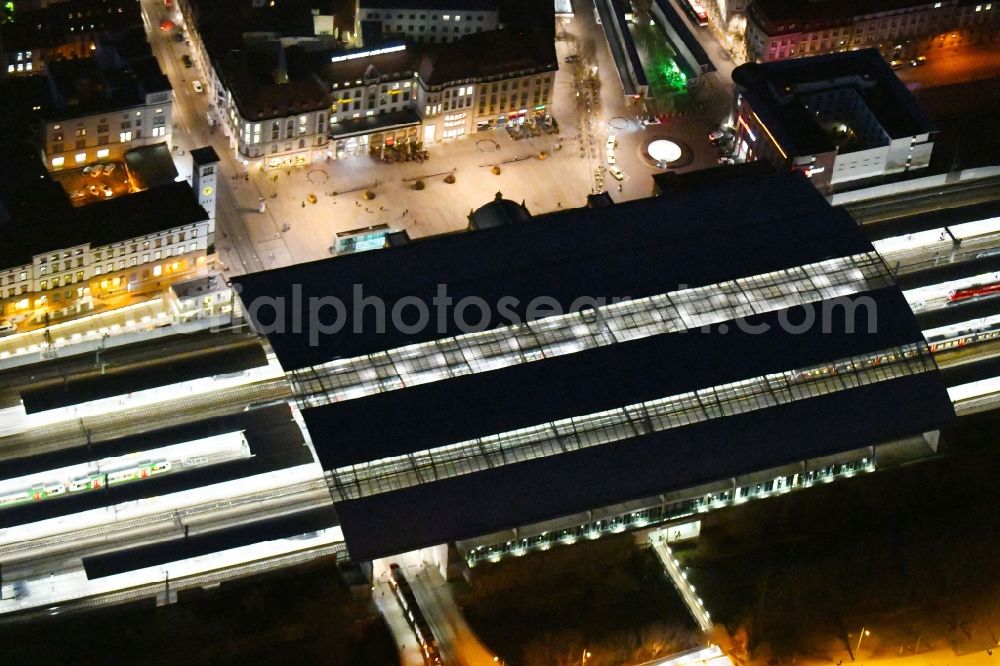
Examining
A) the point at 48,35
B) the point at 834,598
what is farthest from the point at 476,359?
the point at 48,35

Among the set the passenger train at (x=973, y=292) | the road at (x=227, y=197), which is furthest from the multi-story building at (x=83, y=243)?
the passenger train at (x=973, y=292)

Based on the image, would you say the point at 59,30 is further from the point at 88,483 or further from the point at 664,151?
the point at 664,151

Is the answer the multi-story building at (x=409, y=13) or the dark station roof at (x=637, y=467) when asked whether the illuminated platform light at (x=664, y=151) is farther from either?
the dark station roof at (x=637, y=467)

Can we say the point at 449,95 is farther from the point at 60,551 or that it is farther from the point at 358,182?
the point at 60,551

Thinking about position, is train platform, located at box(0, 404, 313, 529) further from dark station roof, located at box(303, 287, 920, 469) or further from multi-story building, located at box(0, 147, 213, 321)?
multi-story building, located at box(0, 147, 213, 321)

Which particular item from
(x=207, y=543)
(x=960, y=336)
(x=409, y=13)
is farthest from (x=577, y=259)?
(x=409, y=13)

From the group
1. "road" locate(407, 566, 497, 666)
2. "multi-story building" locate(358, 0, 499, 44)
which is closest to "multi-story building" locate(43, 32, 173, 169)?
"multi-story building" locate(358, 0, 499, 44)
